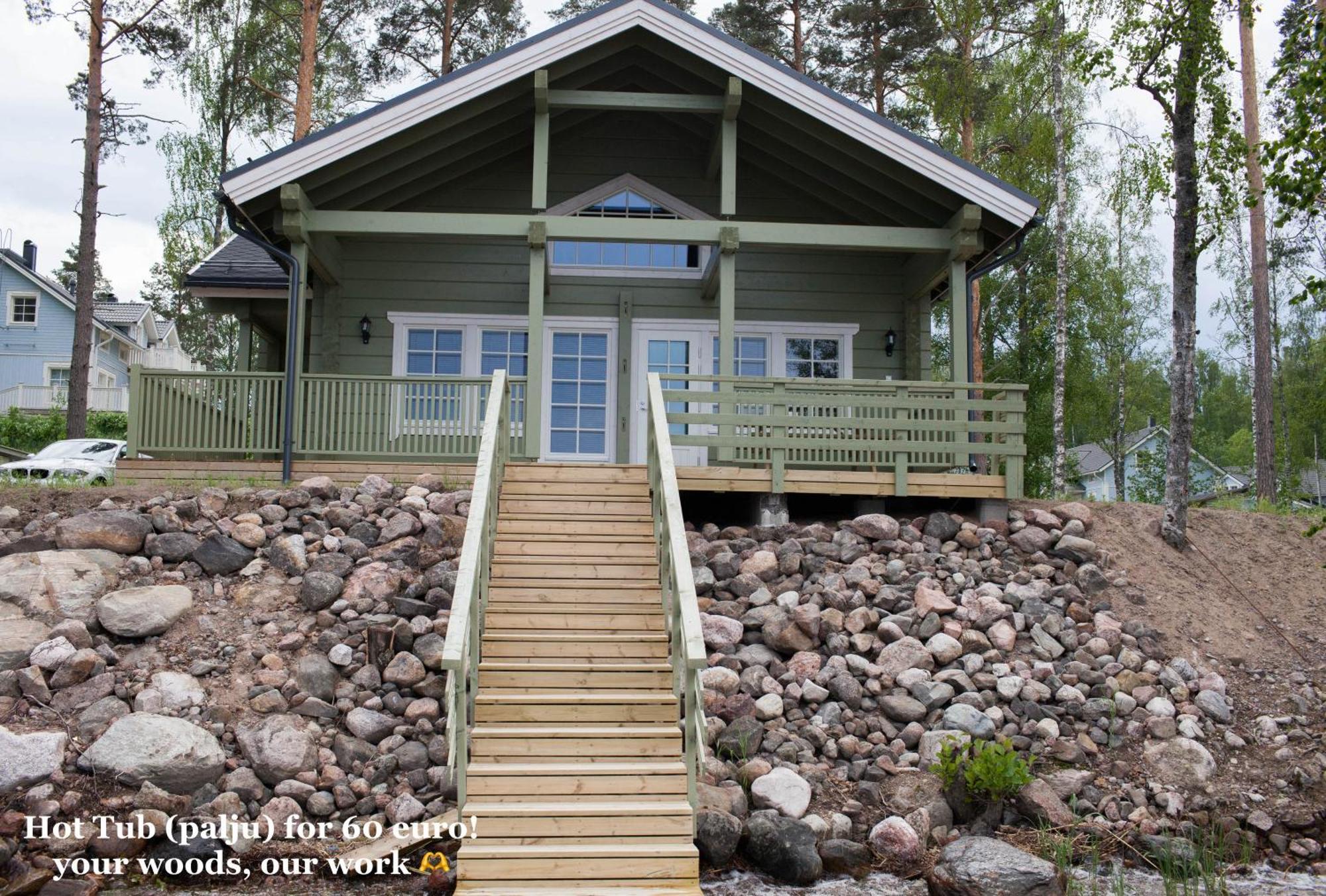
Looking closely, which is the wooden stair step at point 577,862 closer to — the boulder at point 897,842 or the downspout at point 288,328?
the boulder at point 897,842

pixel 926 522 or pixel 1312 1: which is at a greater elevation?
pixel 1312 1

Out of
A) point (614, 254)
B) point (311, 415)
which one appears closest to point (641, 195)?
point (614, 254)

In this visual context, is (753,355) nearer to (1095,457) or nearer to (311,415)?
(311,415)

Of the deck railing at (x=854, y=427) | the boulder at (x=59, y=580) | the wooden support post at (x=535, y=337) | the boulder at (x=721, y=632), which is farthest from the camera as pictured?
the wooden support post at (x=535, y=337)

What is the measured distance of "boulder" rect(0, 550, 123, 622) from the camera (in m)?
8.17

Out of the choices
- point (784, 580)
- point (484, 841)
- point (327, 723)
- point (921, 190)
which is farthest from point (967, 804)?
point (921, 190)

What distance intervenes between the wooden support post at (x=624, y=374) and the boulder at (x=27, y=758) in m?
7.04

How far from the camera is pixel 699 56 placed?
11.0 m

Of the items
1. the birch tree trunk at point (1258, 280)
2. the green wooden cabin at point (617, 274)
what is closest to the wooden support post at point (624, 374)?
the green wooden cabin at point (617, 274)

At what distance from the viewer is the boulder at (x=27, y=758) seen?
6668 mm

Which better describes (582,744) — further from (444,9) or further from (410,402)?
(444,9)

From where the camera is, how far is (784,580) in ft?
30.0

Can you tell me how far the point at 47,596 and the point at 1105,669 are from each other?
322 inches

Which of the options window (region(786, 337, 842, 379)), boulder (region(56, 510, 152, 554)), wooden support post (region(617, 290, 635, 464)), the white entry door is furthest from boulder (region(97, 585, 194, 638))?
window (region(786, 337, 842, 379))
